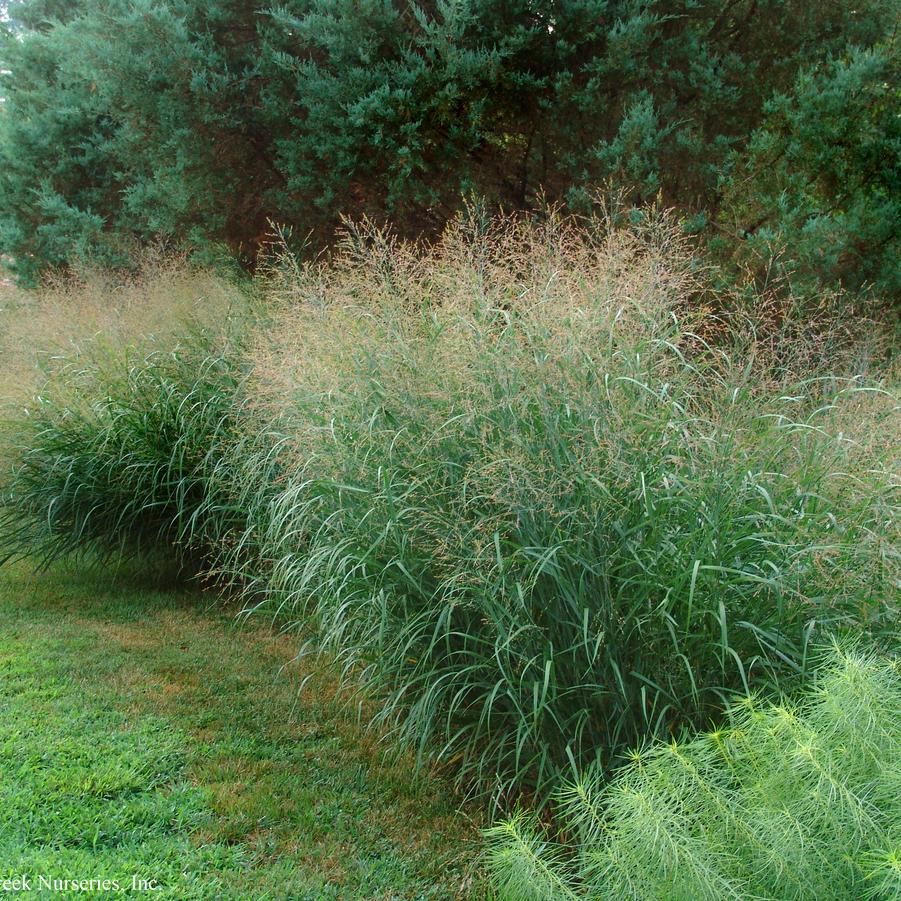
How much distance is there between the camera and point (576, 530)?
304 cm

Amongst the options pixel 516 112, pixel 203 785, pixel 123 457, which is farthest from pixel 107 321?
pixel 203 785

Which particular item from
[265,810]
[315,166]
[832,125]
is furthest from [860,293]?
[265,810]

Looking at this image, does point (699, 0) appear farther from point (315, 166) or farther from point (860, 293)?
point (315, 166)

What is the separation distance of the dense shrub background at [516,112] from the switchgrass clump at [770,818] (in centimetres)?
442

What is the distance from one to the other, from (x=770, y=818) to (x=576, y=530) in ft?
4.07

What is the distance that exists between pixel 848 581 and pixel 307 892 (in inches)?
76.6

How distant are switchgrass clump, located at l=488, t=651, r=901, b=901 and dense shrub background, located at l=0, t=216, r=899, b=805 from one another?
44 cm

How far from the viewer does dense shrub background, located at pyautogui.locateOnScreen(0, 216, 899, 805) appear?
9.41 ft

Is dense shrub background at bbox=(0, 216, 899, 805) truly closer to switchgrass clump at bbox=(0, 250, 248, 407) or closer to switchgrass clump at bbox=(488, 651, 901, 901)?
switchgrass clump at bbox=(488, 651, 901, 901)

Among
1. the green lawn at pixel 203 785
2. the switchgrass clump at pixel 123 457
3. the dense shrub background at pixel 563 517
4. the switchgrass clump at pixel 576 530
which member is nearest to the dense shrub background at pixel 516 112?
the switchgrass clump at pixel 123 457

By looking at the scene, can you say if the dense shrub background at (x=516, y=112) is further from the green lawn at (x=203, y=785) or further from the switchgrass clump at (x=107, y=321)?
the green lawn at (x=203, y=785)

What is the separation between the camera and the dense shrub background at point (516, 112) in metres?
6.23

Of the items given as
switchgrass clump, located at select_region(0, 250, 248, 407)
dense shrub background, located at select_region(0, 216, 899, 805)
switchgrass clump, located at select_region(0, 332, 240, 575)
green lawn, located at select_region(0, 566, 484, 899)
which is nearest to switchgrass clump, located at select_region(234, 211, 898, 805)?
dense shrub background, located at select_region(0, 216, 899, 805)

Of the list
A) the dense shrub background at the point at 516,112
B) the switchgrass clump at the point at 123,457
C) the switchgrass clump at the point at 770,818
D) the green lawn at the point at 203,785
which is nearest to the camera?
the switchgrass clump at the point at 770,818
